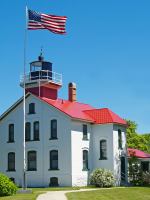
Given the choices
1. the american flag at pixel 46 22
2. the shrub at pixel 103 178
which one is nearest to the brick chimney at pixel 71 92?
the shrub at pixel 103 178

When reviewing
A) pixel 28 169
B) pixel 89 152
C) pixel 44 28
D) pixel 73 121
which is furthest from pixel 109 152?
pixel 44 28

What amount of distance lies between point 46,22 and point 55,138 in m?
11.9

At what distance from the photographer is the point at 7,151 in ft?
138

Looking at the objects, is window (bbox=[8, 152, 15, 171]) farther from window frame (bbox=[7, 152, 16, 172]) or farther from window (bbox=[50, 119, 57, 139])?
window (bbox=[50, 119, 57, 139])

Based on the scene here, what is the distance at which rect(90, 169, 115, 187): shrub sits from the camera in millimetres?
37834

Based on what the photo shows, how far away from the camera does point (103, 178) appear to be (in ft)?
124

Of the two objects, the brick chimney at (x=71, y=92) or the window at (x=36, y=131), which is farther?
the brick chimney at (x=71, y=92)

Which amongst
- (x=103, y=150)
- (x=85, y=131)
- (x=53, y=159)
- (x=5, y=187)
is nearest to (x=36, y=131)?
(x=53, y=159)

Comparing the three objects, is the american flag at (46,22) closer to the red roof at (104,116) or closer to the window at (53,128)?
the window at (53,128)

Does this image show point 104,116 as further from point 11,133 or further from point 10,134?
point 10,134

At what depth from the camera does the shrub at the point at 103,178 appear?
3783cm

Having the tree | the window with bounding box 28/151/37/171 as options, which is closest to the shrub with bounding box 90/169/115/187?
the window with bounding box 28/151/37/171

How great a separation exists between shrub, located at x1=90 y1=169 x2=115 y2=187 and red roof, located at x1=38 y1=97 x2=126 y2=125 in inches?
185

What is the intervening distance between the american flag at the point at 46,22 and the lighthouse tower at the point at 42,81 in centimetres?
1060
